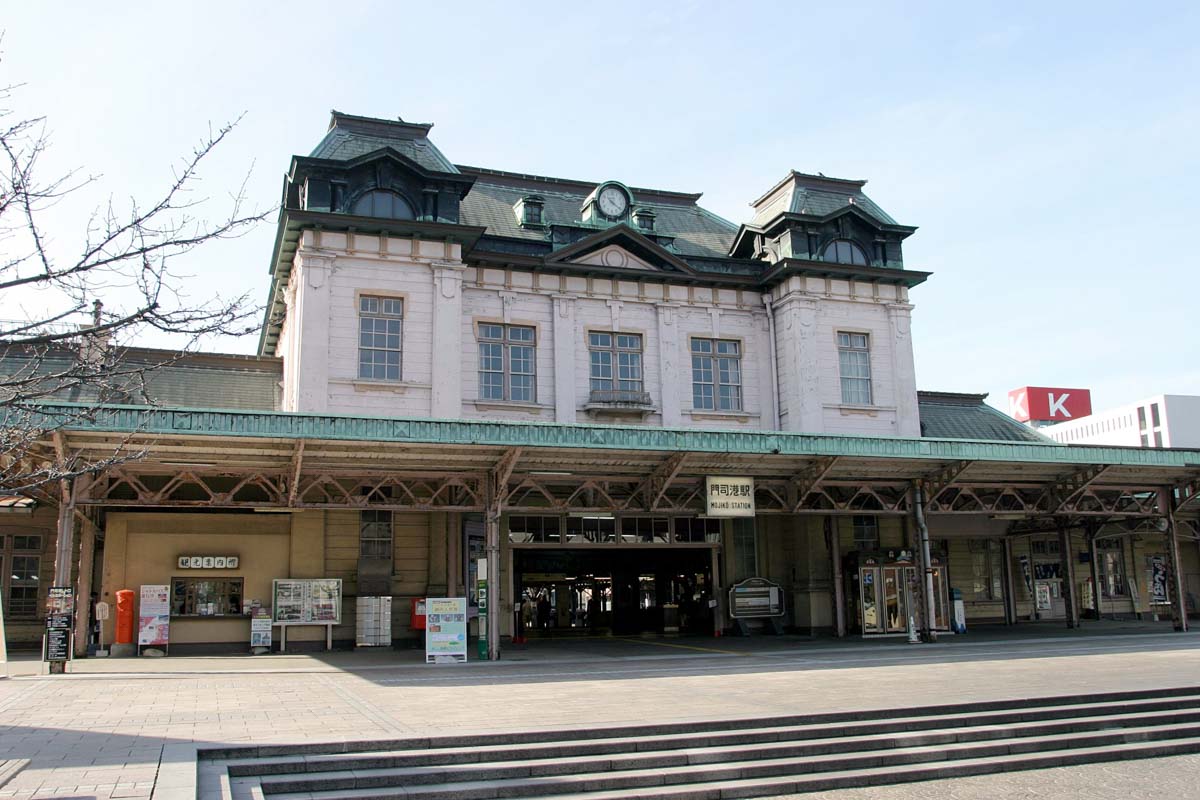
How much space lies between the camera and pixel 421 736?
1046cm

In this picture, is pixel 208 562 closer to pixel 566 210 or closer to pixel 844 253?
pixel 566 210

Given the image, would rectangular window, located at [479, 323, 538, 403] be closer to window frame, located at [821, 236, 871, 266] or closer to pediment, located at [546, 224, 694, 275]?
pediment, located at [546, 224, 694, 275]

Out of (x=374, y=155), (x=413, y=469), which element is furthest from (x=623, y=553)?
(x=374, y=155)

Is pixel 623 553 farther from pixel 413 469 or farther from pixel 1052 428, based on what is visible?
pixel 1052 428

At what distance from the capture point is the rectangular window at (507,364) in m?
25.8

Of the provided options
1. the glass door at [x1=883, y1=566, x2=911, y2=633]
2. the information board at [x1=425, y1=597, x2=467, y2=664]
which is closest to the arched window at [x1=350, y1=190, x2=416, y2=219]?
the information board at [x1=425, y1=597, x2=467, y2=664]

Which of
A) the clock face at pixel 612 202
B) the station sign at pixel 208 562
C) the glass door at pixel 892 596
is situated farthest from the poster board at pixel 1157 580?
the station sign at pixel 208 562

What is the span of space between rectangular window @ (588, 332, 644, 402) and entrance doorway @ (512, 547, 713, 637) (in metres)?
5.34

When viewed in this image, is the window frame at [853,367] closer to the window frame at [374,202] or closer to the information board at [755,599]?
the information board at [755,599]

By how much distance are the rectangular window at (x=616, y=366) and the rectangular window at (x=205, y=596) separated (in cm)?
1009

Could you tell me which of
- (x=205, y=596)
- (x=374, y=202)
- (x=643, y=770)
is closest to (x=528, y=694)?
(x=643, y=770)

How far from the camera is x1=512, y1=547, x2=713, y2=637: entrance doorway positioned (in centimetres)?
2962

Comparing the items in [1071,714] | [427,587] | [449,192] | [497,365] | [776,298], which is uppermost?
[449,192]

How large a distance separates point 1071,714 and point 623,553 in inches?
730
